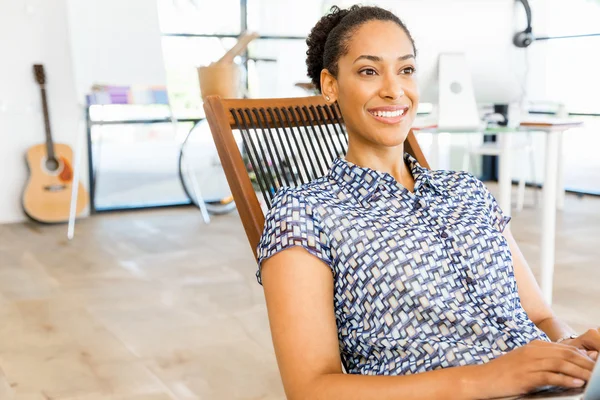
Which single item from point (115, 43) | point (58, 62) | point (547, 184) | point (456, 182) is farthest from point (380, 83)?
point (58, 62)

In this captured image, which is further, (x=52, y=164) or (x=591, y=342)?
(x=52, y=164)

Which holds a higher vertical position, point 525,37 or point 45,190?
point 525,37

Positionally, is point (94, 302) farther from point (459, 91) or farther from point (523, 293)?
point (523, 293)

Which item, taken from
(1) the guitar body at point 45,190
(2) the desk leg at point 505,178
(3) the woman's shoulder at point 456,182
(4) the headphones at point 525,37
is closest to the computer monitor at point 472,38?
(4) the headphones at point 525,37

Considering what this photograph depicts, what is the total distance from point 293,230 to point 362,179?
0.22 metres

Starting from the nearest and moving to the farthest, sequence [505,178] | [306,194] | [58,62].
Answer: [306,194]
[505,178]
[58,62]

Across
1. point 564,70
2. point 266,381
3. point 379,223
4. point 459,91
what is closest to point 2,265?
point 266,381

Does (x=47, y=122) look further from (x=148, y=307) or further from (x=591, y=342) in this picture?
(x=591, y=342)

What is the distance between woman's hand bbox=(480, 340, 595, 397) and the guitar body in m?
4.50

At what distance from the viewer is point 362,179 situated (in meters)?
1.34

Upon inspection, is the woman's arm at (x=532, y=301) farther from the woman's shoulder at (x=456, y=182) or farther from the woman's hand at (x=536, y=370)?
the woman's hand at (x=536, y=370)

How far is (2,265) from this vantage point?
3979 millimetres

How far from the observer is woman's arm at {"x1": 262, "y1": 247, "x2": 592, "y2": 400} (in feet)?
3.19

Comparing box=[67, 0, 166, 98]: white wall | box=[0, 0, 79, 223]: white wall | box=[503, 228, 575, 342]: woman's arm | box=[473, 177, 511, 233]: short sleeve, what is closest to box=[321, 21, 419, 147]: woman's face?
box=[473, 177, 511, 233]: short sleeve
